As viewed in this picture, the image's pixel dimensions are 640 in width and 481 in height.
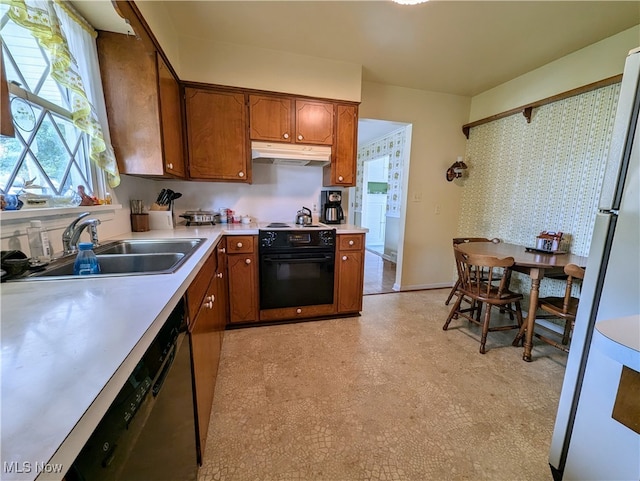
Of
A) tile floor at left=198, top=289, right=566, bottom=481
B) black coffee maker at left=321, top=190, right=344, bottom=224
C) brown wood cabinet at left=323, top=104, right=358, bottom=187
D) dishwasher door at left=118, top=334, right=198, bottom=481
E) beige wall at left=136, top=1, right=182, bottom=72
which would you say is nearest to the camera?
dishwasher door at left=118, top=334, right=198, bottom=481

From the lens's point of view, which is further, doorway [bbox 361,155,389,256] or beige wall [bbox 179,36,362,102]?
doorway [bbox 361,155,389,256]

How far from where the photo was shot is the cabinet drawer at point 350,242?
253 cm

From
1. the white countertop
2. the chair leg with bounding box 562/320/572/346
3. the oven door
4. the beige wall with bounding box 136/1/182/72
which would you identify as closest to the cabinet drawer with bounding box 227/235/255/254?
the oven door

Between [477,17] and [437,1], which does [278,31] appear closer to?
[437,1]

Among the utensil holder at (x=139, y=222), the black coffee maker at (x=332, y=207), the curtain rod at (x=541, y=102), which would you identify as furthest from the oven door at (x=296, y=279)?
the curtain rod at (x=541, y=102)

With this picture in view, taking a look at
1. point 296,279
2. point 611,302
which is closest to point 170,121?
point 296,279

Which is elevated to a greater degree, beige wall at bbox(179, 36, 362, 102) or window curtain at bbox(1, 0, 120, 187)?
beige wall at bbox(179, 36, 362, 102)

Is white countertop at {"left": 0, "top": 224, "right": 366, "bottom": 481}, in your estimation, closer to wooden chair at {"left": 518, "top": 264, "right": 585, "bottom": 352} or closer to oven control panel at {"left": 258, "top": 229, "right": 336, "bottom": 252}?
oven control panel at {"left": 258, "top": 229, "right": 336, "bottom": 252}

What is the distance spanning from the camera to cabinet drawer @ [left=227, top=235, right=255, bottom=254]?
2293mm

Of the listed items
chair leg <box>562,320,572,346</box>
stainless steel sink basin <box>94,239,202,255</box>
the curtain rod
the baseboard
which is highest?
the curtain rod

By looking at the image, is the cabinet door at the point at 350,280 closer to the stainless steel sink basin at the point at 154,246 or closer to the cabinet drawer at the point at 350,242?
the cabinet drawer at the point at 350,242

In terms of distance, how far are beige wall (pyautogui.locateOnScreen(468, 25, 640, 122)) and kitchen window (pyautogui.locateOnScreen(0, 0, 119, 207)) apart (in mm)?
3689

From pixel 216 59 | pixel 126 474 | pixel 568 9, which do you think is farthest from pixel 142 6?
pixel 568 9

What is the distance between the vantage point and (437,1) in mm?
1795
